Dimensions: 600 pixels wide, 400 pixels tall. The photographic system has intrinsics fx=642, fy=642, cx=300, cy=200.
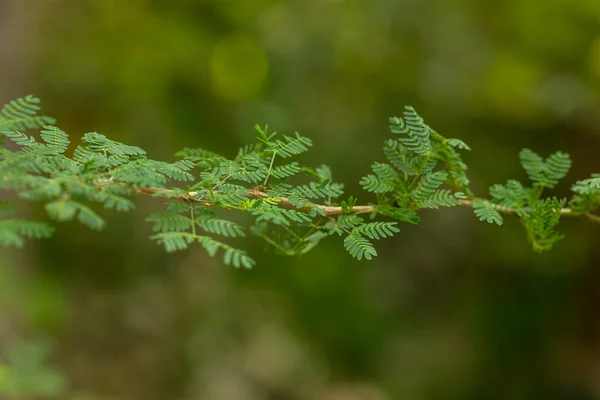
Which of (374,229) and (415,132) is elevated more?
(415,132)

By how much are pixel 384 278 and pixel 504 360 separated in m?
0.80

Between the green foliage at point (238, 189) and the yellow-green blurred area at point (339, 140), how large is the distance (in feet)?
7.78

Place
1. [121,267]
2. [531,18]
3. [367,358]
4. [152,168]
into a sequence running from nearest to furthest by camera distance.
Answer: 1. [152,168]
2. [531,18]
3. [367,358]
4. [121,267]

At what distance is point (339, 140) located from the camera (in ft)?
11.4

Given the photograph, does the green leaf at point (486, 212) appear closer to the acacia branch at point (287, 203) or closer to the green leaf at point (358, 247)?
the acacia branch at point (287, 203)

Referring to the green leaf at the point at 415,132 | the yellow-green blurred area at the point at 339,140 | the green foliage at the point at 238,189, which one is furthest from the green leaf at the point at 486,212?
the yellow-green blurred area at the point at 339,140

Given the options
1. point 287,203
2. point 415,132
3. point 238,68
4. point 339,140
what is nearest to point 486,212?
point 415,132

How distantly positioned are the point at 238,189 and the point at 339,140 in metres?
2.70

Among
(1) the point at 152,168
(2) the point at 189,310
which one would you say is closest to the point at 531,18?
(2) the point at 189,310

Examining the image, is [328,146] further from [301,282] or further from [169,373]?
[169,373]

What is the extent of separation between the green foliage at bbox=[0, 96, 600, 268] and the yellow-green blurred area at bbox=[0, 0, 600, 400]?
237 cm

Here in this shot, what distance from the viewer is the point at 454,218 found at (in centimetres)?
389

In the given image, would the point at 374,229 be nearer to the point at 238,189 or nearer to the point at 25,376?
the point at 238,189

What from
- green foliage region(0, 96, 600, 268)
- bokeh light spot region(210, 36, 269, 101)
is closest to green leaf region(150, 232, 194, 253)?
green foliage region(0, 96, 600, 268)
